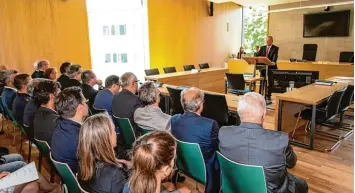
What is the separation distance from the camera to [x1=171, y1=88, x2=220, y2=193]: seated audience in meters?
2.07

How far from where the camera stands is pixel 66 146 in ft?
5.98

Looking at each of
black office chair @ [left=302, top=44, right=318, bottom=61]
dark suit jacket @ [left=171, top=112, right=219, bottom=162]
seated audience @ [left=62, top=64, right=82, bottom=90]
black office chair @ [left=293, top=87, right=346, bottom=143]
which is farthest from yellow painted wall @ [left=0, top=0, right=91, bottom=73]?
black office chair @ [left=302, top=44, right=318, bottom=61]

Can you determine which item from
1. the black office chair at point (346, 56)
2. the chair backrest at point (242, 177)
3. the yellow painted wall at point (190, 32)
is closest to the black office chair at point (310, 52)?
the black office chair at point (346, 56)

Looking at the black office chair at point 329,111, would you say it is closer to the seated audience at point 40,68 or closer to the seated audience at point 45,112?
the seated audience at point 45,112

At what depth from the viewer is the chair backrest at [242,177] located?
5.11 feet

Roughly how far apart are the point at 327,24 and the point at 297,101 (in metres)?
7.20

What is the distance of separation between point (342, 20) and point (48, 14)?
889cm

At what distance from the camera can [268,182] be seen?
1690 mm

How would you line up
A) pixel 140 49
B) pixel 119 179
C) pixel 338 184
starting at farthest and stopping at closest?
pixel 140 49, pixel 338 184, pixel 119 179

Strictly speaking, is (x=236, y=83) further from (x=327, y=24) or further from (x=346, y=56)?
(x=327, y=24)

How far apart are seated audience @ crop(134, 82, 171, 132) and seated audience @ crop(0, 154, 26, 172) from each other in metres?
1.07

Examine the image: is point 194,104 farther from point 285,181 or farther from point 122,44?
point 122,44

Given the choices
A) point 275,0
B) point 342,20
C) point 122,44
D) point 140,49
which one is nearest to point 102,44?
point 122,44

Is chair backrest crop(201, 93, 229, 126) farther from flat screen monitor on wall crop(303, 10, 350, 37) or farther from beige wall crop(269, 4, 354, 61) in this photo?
flat screen monitor on wall crop(303, 10, 350, 37)
